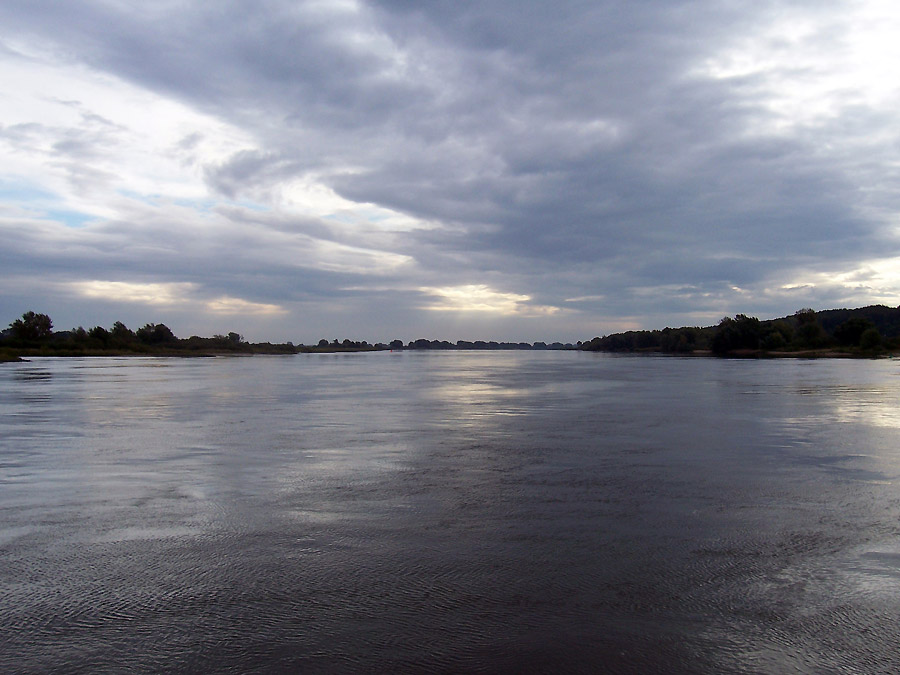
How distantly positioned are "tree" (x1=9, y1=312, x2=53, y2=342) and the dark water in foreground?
10974cm

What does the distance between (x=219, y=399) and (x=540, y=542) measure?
22568 mm

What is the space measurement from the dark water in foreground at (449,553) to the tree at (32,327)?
109743 mm

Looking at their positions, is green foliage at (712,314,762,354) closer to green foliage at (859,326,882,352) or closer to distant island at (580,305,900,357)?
distant island at (580,305,900,357)

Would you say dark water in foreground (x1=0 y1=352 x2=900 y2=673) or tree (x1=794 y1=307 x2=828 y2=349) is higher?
tree (x1=794 y1=307 x2=828 y2=349)

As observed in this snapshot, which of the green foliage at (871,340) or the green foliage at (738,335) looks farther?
the green foliage at (738,335)

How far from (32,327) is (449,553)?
124 m

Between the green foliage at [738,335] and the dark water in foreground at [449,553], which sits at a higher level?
the green foliage at [738,335]

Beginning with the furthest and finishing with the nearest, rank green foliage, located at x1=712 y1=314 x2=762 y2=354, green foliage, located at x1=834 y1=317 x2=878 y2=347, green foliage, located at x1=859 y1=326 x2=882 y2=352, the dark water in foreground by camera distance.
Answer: green foliage, located at x1=712 y1=314 x2=762 y2=354
green foliage, located at x1=834 y1=317 x2=878 y2=347
green foliage, located at x1=859 y1=326 x2=882 y2=352
the dark water in foreground

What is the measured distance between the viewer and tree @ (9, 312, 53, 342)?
347ft

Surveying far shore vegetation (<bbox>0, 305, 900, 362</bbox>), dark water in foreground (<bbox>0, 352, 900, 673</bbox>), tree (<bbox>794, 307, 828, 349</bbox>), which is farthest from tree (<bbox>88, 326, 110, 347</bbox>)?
tree (<bbox>794, 307, 828, 349</bbox>)

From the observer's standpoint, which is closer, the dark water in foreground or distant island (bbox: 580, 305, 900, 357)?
the dark water in foreground

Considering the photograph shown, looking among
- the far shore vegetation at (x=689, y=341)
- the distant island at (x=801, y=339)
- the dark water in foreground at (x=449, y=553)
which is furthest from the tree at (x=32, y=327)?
the distant island at (x=801, y=339)

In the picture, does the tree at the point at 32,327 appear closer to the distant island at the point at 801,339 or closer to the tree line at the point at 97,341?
the tree line at the point at 97,341

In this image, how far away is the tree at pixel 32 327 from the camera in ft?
347
